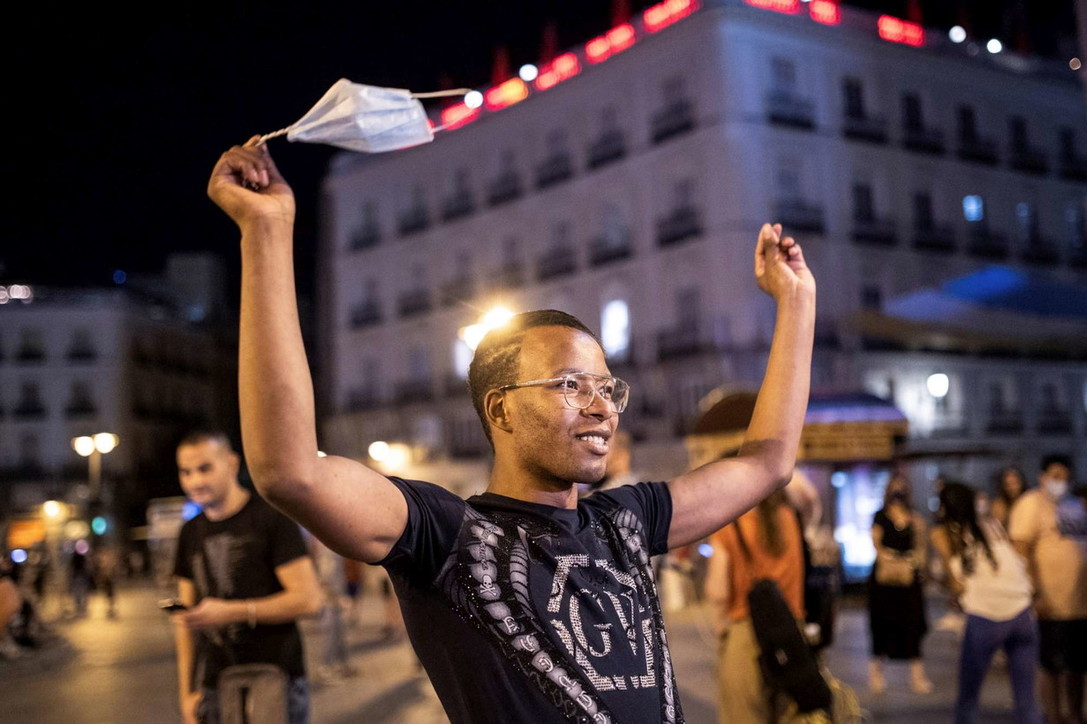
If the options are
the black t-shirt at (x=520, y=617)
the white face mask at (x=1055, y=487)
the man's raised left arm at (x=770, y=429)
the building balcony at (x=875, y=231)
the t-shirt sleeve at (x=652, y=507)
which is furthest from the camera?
the building balcony at (x=875, y=231)

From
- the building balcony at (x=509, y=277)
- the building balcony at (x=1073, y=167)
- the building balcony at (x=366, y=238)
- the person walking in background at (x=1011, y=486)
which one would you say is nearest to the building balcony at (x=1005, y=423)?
the building balcony at (x=1073, y=167)

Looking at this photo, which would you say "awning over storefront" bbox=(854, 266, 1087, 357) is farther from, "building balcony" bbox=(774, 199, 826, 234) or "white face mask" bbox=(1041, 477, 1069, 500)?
"building balcony" bbox=(774, 199, 826, 234)

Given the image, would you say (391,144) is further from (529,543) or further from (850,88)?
(850,88)

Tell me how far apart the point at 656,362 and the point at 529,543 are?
30859mm

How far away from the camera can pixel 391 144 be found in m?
2.07

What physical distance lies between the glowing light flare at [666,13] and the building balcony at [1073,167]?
47.5 ft

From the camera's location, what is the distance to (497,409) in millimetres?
2164

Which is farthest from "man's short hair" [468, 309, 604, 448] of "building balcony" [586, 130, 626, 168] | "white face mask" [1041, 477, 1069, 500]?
"building balcony" [586, 130, 626, 168]

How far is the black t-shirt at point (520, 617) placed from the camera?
75.4 inches

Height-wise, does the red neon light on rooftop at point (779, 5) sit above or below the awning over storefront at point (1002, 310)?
above

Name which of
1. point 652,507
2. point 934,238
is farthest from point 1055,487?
point 934,238

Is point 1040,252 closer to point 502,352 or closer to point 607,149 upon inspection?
point 607,149

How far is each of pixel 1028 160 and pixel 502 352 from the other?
37.9 meters

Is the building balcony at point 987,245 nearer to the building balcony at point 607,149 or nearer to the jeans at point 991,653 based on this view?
the building balcony at point 607,149
